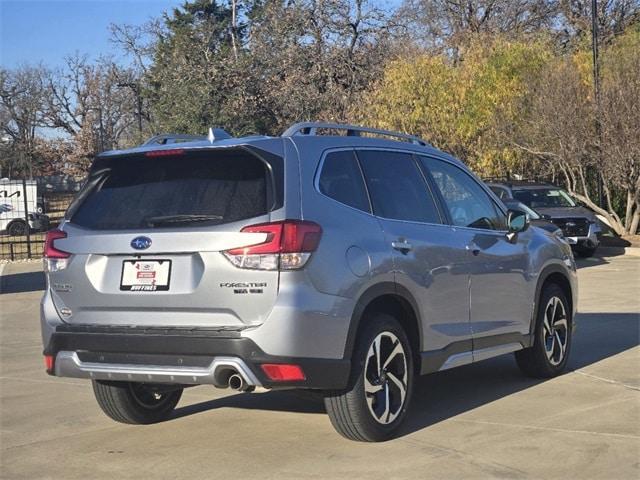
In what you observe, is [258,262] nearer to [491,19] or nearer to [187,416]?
[187,416]

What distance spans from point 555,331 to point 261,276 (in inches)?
146

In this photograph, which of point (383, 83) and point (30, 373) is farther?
point (383, 83)

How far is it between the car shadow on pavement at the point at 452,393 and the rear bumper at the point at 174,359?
669mm

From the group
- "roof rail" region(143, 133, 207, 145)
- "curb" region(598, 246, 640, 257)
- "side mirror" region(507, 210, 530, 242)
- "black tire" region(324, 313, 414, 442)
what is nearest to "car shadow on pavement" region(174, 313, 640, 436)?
"black tire" region(324, 313, 414, 442)

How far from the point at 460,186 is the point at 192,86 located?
1092 inches

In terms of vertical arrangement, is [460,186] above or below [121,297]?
above

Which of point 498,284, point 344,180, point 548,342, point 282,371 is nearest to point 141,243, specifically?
point 282,371

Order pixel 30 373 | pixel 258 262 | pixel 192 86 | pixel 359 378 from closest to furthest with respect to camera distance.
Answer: pixel 258 262, pixel 359 378, pixel 30 373, pixel 192 86

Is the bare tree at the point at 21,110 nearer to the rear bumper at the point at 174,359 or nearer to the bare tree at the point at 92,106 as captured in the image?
the bare tree at the point at 92,106

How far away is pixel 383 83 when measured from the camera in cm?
2977

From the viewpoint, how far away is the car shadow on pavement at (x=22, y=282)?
18.9 meters

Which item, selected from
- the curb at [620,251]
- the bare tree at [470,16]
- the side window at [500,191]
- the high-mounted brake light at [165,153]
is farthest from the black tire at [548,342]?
the bare tree at [470,16]

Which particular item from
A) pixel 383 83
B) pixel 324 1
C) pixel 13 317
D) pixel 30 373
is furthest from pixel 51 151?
pixel 30 373

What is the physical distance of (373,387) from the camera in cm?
575
